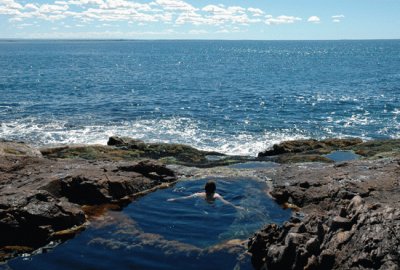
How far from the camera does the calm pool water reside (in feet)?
54.6

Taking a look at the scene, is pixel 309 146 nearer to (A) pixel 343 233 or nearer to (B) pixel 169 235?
(B) pixel 169 235

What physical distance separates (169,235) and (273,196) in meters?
7.01

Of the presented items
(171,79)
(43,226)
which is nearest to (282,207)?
(43,226)

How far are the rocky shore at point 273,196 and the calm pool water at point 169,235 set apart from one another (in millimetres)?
896

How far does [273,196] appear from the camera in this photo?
23469 millimetres

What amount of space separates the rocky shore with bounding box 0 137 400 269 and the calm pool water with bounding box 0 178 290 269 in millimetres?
896

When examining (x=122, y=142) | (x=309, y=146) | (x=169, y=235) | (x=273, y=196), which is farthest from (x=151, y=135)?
(x=169, y=235)

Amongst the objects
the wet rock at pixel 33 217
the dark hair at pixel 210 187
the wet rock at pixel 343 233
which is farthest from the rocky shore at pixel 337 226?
the wet rock at pixel 33 217

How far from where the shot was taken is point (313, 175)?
82.5 ft

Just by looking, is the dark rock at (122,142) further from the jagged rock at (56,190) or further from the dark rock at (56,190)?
the dark rock at (56,190)

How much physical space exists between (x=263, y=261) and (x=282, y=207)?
6556 mm

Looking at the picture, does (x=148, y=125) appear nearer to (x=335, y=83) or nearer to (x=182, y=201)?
(x=182, y=201)

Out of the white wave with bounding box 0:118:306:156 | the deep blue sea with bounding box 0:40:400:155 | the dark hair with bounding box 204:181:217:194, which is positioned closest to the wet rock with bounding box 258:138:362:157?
the white wave with bounding box 0:118:306:156

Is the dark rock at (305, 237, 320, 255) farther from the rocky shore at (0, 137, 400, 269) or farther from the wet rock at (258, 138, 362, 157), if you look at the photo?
the wet rock at (258, 138, 362, 157)
